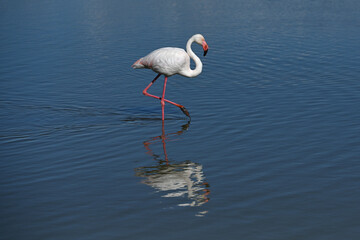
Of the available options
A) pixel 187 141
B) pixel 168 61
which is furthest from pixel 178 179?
pixel 168 61

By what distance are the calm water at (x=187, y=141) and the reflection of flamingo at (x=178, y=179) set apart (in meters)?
0.03

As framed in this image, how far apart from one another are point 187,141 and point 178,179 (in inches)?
78.4

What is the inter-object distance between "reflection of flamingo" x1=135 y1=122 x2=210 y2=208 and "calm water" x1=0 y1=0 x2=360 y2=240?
3cm

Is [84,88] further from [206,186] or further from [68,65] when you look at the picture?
[206,186]

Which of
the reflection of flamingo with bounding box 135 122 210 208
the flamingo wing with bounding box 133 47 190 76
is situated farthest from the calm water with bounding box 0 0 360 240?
the flamingo wing with bounding box 133 47 190 76

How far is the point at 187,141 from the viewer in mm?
10594

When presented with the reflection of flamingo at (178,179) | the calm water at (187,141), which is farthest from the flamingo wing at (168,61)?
the reflection of flamingo at (178,179)

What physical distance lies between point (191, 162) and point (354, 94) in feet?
18.6

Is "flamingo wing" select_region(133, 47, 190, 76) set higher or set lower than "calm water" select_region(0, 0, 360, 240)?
higher

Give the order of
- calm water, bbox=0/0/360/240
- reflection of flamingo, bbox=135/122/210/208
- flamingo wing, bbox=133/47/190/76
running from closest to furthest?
calm water, bbox=0/0/360/240
reflection of flamingo, bbox=135/122/210/208
flamingo wing, bbox=133/47/190/76

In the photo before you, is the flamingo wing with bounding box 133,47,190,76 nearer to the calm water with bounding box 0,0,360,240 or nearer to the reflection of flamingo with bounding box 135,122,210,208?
the calm water with bounding box 0,0,360,240

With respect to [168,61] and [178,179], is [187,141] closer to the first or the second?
[178,179]

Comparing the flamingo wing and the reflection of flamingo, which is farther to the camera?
the flamingo wing

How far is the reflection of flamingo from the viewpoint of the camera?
26.2ft
